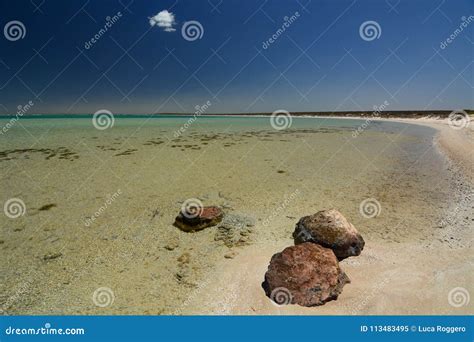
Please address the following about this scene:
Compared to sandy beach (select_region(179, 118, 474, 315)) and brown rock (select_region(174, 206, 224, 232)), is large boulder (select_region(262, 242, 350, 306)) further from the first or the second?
brown rock (select_region(174, 206, 224, 232))

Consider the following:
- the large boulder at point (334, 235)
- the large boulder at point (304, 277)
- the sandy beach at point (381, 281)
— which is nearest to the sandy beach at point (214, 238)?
the sandy beach at point (381, 281)

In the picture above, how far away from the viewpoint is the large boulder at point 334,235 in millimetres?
5656

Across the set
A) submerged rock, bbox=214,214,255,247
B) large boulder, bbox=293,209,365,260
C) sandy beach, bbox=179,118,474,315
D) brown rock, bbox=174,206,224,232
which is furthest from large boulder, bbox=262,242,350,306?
brown rock, bbox=174,206,224,232

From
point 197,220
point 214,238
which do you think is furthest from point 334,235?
point 197,220

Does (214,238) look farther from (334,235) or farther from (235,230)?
(334,235)

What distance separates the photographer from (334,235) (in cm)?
566

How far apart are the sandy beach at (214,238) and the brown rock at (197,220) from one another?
8.1 inches

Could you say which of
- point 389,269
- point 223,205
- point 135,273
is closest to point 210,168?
point 223,205

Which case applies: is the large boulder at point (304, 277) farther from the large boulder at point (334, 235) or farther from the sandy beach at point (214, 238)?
the large boulder at point (334, 235)

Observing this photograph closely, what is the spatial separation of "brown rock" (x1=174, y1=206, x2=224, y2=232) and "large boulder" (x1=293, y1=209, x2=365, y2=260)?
237 centimetres

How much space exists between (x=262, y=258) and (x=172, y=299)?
6.31 ft

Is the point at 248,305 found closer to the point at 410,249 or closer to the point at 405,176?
the point at 410,249

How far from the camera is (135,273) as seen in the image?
546 cm

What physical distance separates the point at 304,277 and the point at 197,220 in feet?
11.2
